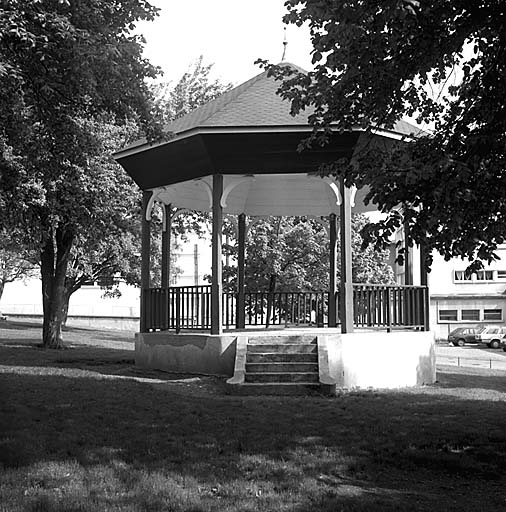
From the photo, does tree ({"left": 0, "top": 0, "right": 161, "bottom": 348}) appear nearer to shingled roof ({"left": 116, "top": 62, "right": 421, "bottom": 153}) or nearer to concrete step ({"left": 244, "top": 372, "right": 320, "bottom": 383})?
shingled roof ({"left": 116, "top": 62, "right": 421, "bottom": 153})

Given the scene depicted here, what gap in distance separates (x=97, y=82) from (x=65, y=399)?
4922 mm

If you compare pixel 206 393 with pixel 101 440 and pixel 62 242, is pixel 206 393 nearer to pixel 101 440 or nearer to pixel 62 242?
pixel 101 440

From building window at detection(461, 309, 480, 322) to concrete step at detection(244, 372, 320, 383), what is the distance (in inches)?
2096

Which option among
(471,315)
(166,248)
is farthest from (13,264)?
(471,315)

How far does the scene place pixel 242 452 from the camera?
7.59 metres

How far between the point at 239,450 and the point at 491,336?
47.6m

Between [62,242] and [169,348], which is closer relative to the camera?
[169,348]

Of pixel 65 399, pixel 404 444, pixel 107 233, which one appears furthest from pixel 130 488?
pixel 107 233

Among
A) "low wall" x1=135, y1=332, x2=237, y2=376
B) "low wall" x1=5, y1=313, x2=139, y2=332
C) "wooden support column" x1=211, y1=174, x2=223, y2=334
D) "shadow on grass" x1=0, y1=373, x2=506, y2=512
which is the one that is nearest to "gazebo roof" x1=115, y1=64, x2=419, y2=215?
"wooden support column" x1=211, y1=174, x2=223, y2=334

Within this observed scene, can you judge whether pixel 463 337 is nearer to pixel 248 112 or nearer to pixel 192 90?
pixel 192 90

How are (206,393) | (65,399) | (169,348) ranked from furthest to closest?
1. (169,348)
2. (206,393)
3. (65,399)

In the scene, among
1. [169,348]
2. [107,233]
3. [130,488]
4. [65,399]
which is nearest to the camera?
[130,488]

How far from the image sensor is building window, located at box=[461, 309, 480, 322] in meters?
62.4

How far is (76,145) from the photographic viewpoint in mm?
13828
